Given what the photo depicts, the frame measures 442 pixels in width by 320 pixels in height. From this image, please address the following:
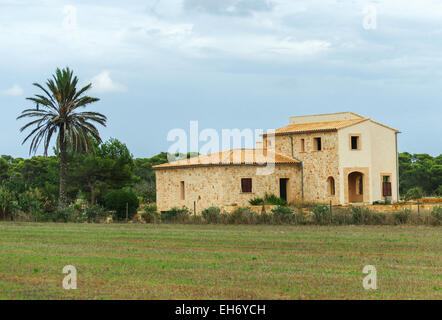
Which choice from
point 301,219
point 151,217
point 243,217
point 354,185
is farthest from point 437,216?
point 354,185

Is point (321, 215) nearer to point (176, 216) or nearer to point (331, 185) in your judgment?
point (176, 216)

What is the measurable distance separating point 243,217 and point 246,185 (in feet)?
40.0

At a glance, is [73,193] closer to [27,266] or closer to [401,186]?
[401,186]

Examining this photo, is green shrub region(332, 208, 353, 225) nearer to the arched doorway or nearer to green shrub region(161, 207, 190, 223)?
green shrub region(161, 207, 190, 223)

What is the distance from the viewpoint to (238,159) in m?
45.9

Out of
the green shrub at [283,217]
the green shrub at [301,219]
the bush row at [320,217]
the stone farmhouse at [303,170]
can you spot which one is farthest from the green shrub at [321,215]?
the stone farmhouse at [303,170]

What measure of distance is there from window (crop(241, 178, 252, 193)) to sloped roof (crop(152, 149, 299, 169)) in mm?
1181

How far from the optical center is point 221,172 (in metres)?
45.0

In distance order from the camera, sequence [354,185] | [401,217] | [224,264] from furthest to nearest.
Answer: [354,185]
[401,217]
[224,264]

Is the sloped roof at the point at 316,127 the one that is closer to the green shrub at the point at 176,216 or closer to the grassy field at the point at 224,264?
the green shrub at the point at 176,216

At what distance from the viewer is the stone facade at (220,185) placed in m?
45.0

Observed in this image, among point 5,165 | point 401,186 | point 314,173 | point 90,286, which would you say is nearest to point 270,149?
point 314,173

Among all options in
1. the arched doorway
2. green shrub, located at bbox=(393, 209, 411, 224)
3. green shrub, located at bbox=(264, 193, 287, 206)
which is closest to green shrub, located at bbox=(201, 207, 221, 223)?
green shrub, located at bbox=(393, 209, 411, 224)

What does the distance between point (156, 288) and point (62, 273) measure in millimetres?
3046
